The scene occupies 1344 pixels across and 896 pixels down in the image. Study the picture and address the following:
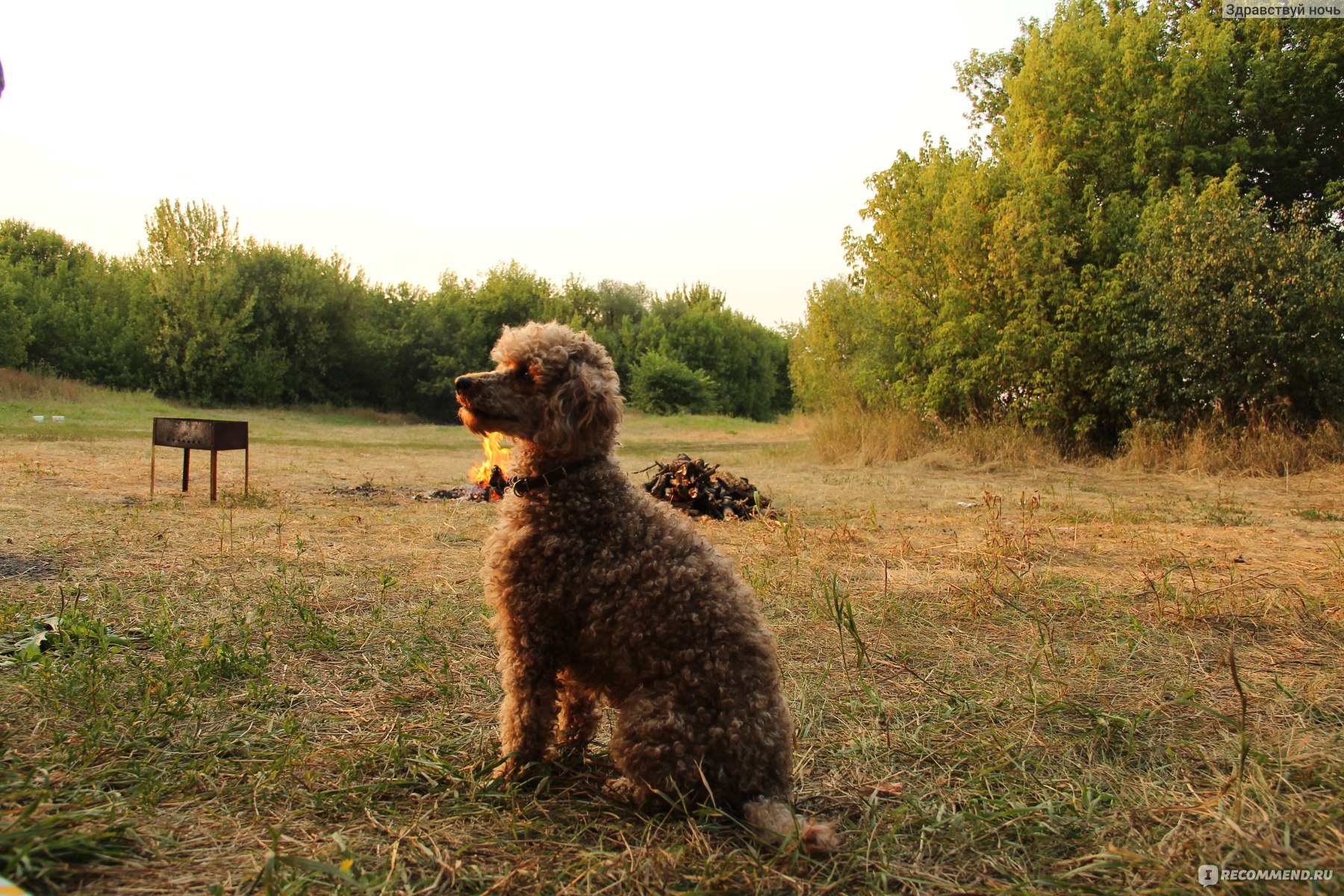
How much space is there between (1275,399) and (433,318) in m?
33.7

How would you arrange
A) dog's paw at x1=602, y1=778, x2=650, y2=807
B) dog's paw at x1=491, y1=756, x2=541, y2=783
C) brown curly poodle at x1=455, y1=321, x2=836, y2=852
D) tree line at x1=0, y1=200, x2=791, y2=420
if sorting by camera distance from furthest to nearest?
tree line at x1=0, y1=200, x2=791, y2=420 → dog's paw at x1=491, y1=756, x2=541, y2=783 → dog's paw at x1=602, y1=778, x2=650, y2=807 → brown curly poodle at x1=455, y1=321, x2=836, y2=852

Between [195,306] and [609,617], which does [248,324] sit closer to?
[195,306]

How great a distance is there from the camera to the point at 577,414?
2578 millimetres

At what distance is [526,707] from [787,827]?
2.91 feet

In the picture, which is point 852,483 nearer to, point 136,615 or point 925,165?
point 925,165

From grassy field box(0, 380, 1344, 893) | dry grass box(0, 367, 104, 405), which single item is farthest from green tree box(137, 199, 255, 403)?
grassy field box(0, 380, 1344, 893)

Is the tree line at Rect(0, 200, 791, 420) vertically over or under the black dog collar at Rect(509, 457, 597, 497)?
over

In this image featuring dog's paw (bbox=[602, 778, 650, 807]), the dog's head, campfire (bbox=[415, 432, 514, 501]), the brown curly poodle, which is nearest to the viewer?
the brown curly poodle

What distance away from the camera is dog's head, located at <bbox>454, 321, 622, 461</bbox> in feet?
8.40

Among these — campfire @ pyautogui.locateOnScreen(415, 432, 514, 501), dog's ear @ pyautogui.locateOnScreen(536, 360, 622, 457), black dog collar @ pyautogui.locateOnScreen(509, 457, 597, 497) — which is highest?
dog's ear @ pyautogui.locateOnScreen(536, 360, 622, 457)

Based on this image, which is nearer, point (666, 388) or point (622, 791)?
point (622, 791)

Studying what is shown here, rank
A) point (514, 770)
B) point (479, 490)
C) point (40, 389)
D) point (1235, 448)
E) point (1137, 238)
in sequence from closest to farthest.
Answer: point (514, 770), point (479, 490), point (1235, 448), point (1137, 238), point (40, 389)

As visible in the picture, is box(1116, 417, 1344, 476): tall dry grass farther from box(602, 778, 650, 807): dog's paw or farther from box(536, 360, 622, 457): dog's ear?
box(602, 778, 650, 807): dog's paw

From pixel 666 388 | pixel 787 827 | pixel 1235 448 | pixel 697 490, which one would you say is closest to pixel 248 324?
pixel 666 388
